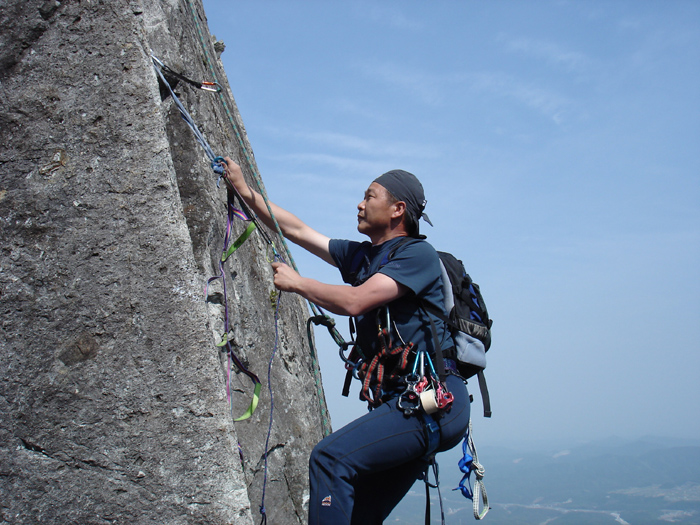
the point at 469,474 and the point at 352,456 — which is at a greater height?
the point at 352,456

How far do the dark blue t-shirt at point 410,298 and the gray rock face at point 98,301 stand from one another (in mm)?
1309

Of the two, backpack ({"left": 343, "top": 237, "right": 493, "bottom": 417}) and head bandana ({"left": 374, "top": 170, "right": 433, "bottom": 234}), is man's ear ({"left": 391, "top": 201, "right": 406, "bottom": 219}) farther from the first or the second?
backpack ({"left": 343, "top": 237, "right": 493, "bottom": 417})

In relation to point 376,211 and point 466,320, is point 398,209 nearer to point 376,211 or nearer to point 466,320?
point 376,211

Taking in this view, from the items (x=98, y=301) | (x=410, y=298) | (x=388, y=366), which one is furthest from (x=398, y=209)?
(x=98, y=301)

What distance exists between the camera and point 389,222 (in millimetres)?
4531

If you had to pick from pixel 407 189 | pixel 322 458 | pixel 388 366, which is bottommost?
pixel 322 458

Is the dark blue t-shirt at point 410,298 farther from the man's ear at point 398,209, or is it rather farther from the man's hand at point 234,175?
the man's hand at point 234,175

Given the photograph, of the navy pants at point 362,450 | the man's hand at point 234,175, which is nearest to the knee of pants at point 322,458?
the navy pants at point 362,450

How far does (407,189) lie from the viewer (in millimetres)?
4555

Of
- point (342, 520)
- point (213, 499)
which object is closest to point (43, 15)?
point (213, 499)

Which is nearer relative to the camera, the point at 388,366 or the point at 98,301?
the point at 98,301

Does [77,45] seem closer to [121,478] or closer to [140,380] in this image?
[140,380]

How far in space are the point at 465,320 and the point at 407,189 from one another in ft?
3.80

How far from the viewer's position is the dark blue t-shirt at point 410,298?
3.95m
